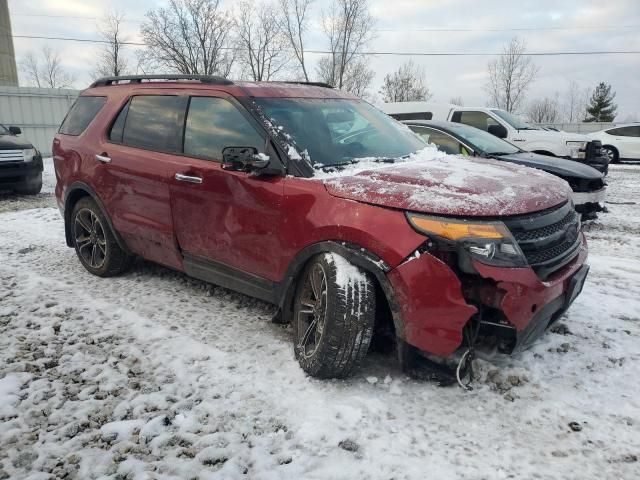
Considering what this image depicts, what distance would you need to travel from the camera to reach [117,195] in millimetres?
4266

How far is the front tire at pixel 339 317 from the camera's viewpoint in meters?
2.72

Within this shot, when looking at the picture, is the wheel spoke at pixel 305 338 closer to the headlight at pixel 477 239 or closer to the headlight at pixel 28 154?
the headlight at pixel 477 239

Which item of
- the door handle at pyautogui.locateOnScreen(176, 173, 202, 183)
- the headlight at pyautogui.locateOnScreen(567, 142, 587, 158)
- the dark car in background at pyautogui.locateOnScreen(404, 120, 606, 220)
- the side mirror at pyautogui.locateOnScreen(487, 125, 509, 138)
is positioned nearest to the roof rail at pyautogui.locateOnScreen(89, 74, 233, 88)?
the door handle at pyautogui.locateOnScreen(176, 173, 202, 183)

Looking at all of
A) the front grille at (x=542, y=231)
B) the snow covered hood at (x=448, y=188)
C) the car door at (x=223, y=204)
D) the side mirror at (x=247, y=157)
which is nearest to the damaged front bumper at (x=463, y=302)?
the front grille at (x=542, y=231)

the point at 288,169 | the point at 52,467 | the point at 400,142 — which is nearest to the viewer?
the point at 52,467

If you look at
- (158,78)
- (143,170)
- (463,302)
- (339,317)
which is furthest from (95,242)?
(463,302)

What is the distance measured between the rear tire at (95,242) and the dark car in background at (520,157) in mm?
3709

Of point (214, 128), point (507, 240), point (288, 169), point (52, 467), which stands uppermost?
point (214, 128)

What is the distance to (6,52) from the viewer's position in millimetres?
40938

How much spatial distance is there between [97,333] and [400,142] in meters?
2.65

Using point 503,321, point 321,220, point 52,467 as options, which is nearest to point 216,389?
point 52,467

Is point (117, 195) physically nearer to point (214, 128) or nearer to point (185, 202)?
point (185, 202)

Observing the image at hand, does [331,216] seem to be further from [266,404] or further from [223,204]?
[266,404]

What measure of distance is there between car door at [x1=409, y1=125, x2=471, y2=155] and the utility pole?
143 feet
